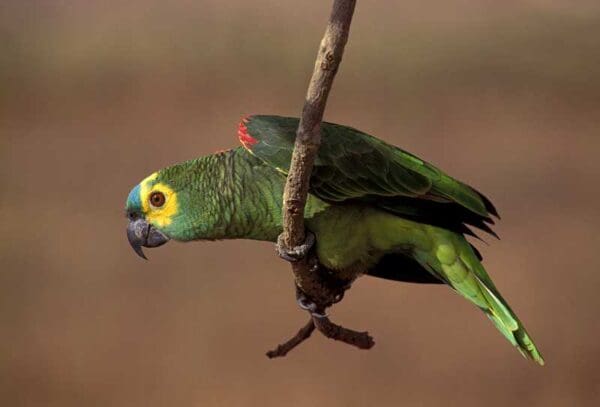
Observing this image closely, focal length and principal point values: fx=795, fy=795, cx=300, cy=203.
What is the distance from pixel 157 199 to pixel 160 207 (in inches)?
0.7

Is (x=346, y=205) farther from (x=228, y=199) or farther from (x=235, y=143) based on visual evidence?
(x=235, y=143)

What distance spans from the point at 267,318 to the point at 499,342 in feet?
2.82

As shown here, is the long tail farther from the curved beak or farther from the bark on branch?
the curved beak

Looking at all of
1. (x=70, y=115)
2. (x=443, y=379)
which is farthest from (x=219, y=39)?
(x=443, y=379)

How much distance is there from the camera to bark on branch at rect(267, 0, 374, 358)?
947mm

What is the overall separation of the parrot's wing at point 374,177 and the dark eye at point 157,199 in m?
0.22

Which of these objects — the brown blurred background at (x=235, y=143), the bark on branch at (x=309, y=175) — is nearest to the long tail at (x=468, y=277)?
the bark on branch at (x=309, y=175)

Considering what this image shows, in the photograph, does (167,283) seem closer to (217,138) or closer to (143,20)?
(217,138)

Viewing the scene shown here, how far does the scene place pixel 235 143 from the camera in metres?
2.97

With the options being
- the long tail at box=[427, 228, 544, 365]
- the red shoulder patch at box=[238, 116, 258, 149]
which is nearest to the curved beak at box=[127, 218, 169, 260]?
the red shoulder patch at box=[238, 116, 258, 149]

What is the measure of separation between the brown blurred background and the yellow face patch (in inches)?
55.4

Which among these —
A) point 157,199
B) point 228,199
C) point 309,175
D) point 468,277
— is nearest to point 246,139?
point 228,199

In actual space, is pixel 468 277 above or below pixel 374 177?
below

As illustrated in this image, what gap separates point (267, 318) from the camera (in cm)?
295
